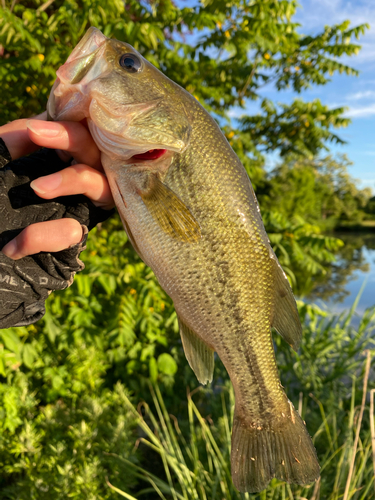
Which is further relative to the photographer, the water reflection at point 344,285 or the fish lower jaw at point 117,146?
the water reflection at point 344,285

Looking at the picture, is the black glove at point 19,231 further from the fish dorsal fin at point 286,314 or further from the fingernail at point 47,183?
the fish dorsal fin at point 286,314

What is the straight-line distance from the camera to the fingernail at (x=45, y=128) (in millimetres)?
1346

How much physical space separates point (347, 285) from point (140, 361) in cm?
1412

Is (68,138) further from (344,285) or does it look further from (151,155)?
(344,285)

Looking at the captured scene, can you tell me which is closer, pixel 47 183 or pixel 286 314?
pixel 47 183

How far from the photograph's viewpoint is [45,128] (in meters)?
1.37

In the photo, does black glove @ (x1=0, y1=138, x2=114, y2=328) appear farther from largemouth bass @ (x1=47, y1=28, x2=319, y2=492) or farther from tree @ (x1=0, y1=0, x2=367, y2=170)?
tree @ (x1=0, y1=0, x2=367, y2=170)

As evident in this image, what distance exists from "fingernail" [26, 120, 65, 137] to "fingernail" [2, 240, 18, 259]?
0.48 m

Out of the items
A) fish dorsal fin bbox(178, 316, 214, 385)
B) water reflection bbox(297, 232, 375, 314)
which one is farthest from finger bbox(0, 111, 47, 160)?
water reflection bbox(297, 232, 375, 314)

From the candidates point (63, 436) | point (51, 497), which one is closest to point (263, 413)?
point (51, 497)

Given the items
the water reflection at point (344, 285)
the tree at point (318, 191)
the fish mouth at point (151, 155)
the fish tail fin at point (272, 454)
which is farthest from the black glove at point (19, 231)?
the tree at point (318, 191)

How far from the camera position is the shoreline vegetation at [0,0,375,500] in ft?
9.11

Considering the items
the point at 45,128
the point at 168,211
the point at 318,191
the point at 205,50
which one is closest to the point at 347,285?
the point at 205,50

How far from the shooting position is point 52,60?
3.25 meters
